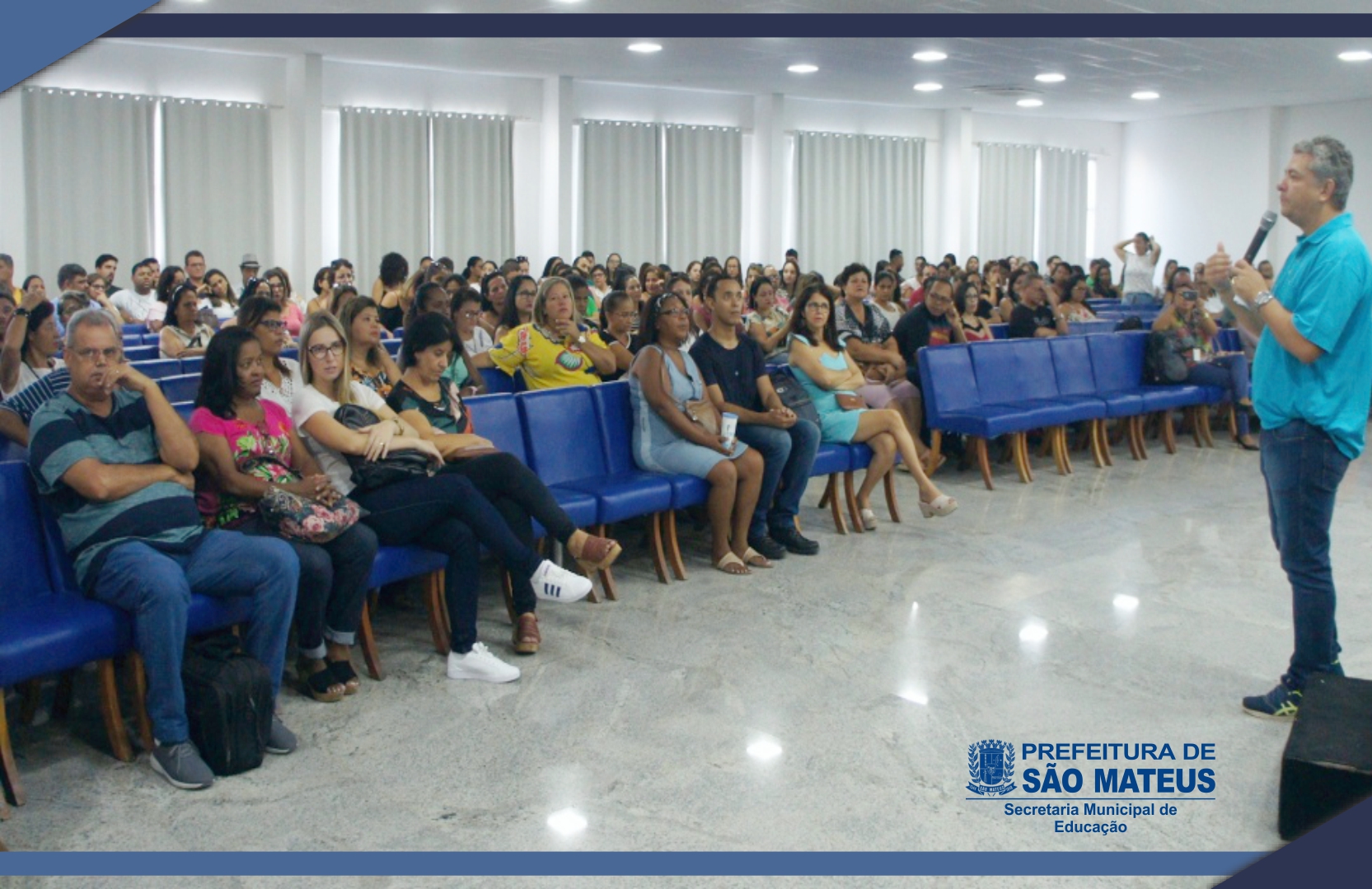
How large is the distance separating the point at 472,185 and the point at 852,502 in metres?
7.62

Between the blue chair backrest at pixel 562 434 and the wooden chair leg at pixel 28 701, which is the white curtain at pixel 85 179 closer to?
the blue chair backrest at pixel 562 434

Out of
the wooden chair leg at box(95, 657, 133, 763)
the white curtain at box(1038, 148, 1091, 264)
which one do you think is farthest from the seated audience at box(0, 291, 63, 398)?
the white curtain at box(1038, 148, 1091, 264)

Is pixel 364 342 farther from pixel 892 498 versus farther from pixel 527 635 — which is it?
pixel 892 498

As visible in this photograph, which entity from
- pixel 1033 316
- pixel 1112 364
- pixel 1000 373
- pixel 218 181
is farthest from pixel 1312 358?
pixel 218 181

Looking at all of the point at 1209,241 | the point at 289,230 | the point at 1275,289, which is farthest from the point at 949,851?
the point at 1209,241

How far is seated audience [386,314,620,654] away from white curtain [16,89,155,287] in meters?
7.34

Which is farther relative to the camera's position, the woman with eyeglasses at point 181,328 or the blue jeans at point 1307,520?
the woman with eyeglasses at point 181,328

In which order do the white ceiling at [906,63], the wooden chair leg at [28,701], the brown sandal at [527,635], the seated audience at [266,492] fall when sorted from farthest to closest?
the white ceiling at [906,63] < the brown sandal at [527,635] < the seated audience at [266,492] < the wooden chair leg at [28,701]

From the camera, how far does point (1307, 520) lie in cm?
329

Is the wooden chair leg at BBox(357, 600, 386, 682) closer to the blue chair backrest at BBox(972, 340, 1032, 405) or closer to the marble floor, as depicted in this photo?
the marble floor

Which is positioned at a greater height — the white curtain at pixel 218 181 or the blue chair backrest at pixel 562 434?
the white curtain at pixel 218 181

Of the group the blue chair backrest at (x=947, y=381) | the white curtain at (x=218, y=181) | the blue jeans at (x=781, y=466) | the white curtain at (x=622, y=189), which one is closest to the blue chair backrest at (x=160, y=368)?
the blue jeans at (x=781, y=466)

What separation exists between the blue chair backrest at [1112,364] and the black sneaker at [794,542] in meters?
3.29

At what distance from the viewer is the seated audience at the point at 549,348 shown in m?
5.57
